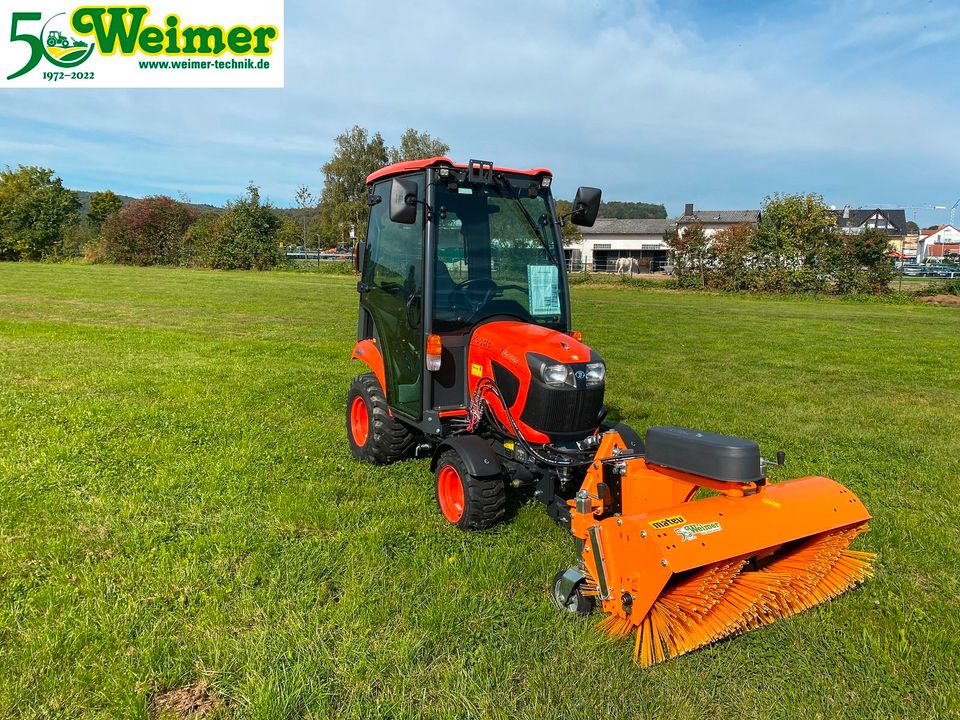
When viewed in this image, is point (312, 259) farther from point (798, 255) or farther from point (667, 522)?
point (667, 522)

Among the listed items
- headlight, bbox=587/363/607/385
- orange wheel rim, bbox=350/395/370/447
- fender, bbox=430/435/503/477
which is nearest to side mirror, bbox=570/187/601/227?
headlight, bbox=587/363/607/385

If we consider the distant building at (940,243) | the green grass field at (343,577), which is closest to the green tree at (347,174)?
the green grass field at (343,577)

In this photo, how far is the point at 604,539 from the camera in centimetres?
316

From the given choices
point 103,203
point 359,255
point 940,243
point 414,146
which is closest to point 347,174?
point 414,146

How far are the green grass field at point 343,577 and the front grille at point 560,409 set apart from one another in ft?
2.39

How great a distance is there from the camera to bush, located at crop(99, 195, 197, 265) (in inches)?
1753

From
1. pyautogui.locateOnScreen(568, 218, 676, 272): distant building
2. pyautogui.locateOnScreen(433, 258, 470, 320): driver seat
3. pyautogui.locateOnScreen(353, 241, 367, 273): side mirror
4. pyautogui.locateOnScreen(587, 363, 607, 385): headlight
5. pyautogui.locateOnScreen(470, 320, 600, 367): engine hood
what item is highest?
pyautogui.locateOnScreen(568, 218, 676, 272): distant building

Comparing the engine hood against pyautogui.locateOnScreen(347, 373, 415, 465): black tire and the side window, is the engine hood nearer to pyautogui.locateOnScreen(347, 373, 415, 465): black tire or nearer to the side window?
the side window

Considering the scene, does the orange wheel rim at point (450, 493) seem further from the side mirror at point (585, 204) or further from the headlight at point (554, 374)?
the side mirror at point (585, 204)

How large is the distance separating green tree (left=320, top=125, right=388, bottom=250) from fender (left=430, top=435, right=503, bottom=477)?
54162mm

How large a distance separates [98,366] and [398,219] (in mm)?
7381

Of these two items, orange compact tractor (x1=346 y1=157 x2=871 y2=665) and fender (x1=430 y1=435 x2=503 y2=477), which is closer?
orange compact tractor (x1=346 y1=157 x2=871 y2=665)

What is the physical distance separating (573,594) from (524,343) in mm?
1605

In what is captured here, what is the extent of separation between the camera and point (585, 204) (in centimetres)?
467
